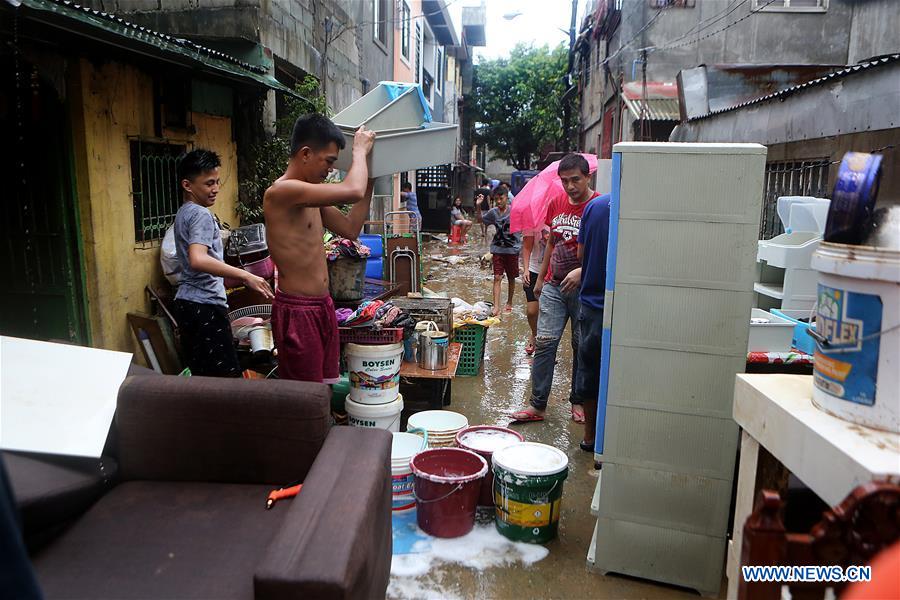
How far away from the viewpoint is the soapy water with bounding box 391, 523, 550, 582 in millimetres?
3193

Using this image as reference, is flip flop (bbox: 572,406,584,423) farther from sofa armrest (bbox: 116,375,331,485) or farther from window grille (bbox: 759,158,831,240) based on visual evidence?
Answer: window grille (bbox: 759,158,831,240)

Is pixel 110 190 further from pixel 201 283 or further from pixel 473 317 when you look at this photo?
pixel 473 317

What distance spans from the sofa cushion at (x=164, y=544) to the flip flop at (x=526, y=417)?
2.78 meters

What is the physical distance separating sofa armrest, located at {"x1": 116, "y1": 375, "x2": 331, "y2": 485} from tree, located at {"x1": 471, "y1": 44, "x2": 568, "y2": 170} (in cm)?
2999

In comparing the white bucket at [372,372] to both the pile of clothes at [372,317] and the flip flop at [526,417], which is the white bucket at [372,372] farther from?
the flip flop at [526,417]

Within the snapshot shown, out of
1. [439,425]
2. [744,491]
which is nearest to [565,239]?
[439,425]

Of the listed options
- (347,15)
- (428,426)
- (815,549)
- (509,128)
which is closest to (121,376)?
(428,426)

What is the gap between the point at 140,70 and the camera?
17.5 feet

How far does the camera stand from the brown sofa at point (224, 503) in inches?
77.4

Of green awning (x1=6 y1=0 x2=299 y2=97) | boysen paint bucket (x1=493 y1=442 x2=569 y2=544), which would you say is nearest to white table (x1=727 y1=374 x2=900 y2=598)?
boysen paint bucket (x1=493 y1=442 x2=569 y2=544)

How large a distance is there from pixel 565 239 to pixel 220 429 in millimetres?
3082

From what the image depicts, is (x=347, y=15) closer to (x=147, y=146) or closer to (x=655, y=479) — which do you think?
(x=147, y=146)

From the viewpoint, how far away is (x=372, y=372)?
165 inches

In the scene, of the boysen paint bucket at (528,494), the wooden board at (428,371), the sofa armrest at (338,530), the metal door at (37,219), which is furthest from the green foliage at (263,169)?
the sofa armrest at (338,530)
